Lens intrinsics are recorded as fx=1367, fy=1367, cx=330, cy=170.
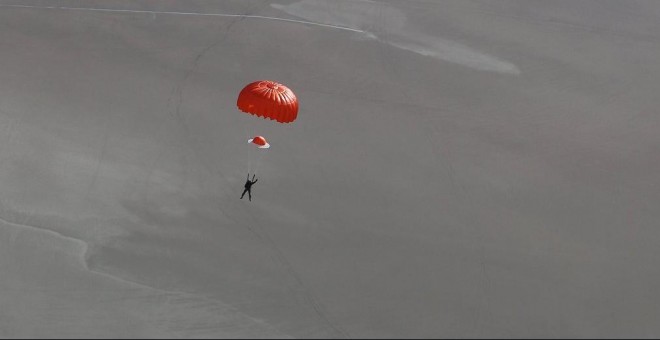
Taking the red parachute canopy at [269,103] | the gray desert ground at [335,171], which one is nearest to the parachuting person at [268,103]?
the red parachute canopy at [269,103]

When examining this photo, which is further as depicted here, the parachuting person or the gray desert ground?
the parachuting person

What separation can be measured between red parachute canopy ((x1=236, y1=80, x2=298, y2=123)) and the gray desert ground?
2067 millimetres

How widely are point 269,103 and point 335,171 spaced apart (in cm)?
299

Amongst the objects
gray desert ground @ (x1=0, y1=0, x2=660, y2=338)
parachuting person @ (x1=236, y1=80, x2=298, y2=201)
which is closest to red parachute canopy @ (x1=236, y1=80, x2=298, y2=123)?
parachuting person @ (x1=236, y1=80, x2=298, y2=201)

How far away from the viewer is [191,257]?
24125 millimetres

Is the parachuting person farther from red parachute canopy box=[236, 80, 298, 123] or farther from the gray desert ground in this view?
the gray desert ground

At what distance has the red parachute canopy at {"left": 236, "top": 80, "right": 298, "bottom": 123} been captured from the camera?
79.3 ft

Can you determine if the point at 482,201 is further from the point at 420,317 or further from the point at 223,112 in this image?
the point at 223,112

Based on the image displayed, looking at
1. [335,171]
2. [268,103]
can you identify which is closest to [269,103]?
[268,103]

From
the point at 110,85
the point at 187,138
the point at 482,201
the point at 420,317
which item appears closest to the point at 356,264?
the point at 420,317

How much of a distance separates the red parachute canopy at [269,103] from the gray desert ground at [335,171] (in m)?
2.07

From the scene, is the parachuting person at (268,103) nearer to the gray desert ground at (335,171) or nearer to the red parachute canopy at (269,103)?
the red parachute canopy at (269,103)

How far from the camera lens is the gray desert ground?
23.5m

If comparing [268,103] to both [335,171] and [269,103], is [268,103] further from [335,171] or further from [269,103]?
[335,171]
